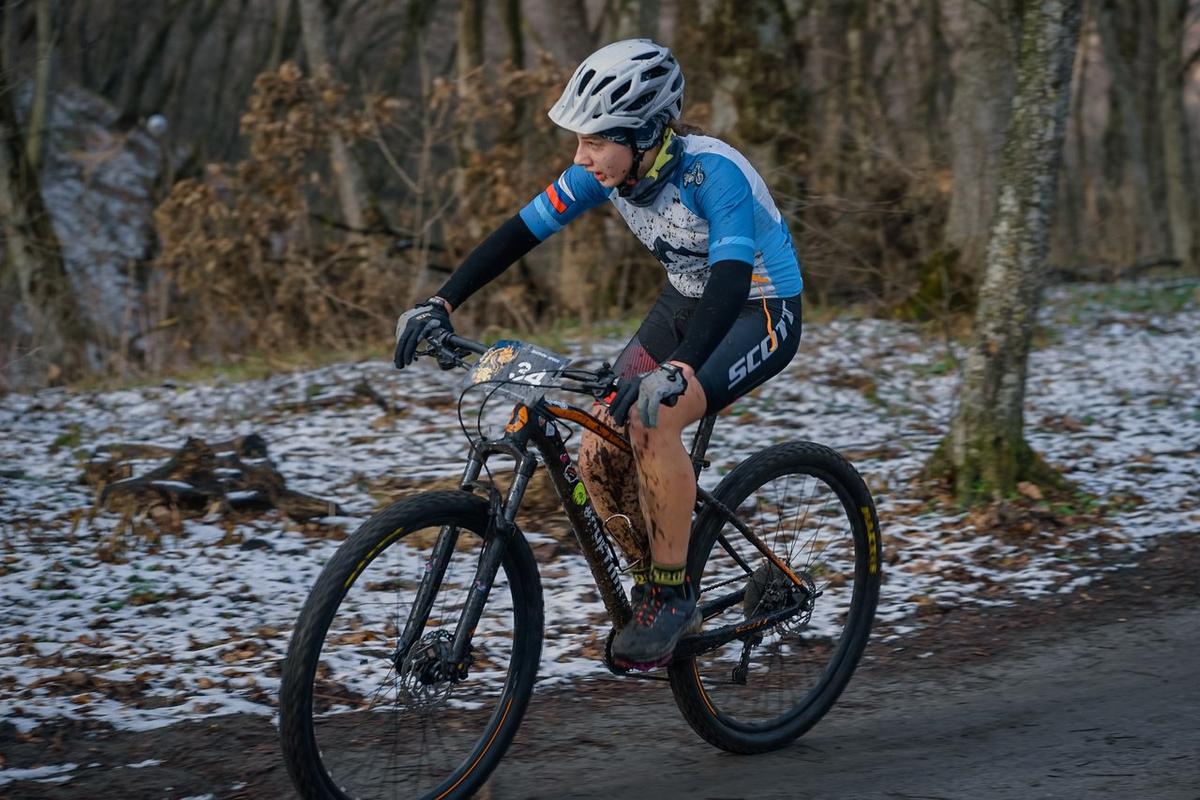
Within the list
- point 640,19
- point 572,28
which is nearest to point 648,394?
point 572,28

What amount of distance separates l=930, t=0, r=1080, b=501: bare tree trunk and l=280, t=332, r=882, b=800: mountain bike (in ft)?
8.40

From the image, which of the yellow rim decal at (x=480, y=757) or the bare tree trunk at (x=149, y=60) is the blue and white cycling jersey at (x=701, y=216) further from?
the bare tree trunk at (x=149, y=60)

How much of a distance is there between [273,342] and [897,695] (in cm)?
882

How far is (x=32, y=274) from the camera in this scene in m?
13.1

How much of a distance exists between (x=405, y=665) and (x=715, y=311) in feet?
4.55

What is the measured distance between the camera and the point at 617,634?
166 inches

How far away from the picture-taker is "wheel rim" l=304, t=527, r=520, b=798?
364cm

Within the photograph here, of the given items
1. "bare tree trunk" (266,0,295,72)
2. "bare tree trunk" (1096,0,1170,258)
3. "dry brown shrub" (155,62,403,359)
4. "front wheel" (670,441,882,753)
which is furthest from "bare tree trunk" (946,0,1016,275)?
"bare tree trunk" (266,0,295,72)

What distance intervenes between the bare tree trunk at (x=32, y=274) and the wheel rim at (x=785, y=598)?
916 cm

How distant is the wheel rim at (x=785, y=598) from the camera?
15.0ft

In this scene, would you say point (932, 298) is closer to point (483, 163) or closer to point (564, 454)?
point (483, 163)

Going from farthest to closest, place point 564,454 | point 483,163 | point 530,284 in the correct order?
point 530,284, point 483,163, point 564,454

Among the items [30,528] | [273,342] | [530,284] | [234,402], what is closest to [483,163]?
[530,284]

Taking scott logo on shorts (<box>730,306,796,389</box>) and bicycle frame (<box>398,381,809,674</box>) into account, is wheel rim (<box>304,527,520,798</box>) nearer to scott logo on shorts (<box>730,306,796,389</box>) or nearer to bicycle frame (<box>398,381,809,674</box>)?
bicycle frame (<box>398,381,809,674</box>)
